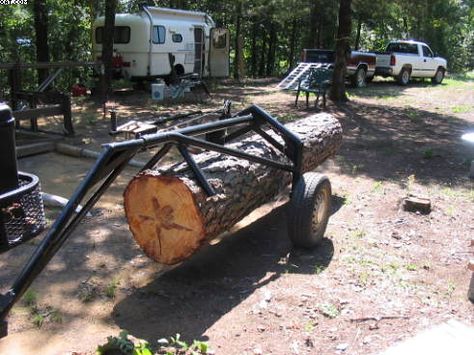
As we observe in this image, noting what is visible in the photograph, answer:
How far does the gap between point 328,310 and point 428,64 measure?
20.1m

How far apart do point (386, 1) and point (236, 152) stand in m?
12.9

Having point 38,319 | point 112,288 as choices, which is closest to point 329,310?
point 112,288

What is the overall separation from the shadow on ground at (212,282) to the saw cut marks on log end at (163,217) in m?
0.29

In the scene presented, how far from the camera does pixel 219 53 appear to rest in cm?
1983

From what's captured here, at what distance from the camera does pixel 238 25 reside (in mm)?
23703

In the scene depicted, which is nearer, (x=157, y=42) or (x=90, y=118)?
(x=90, y=118)

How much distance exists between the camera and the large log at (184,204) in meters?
3.69

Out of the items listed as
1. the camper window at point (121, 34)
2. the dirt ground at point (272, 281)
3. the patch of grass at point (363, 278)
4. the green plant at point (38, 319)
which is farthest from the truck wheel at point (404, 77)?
the green plant at point (38, 319)

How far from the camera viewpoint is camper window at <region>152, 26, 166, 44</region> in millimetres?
16312

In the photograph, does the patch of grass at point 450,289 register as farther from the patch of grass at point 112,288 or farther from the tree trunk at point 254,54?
the tree trunk at point 254,54

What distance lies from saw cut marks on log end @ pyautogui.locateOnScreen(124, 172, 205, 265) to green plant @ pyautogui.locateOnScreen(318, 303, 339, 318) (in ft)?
3.13

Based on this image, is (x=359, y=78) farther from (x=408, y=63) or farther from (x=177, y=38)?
(x=177, y=38)

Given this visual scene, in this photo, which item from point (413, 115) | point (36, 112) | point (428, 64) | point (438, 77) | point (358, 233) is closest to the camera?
point (358, 233)

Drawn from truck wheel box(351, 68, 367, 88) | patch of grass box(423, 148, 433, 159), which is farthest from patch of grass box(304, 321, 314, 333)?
truck wheel box(351, 68, 367, 88)
